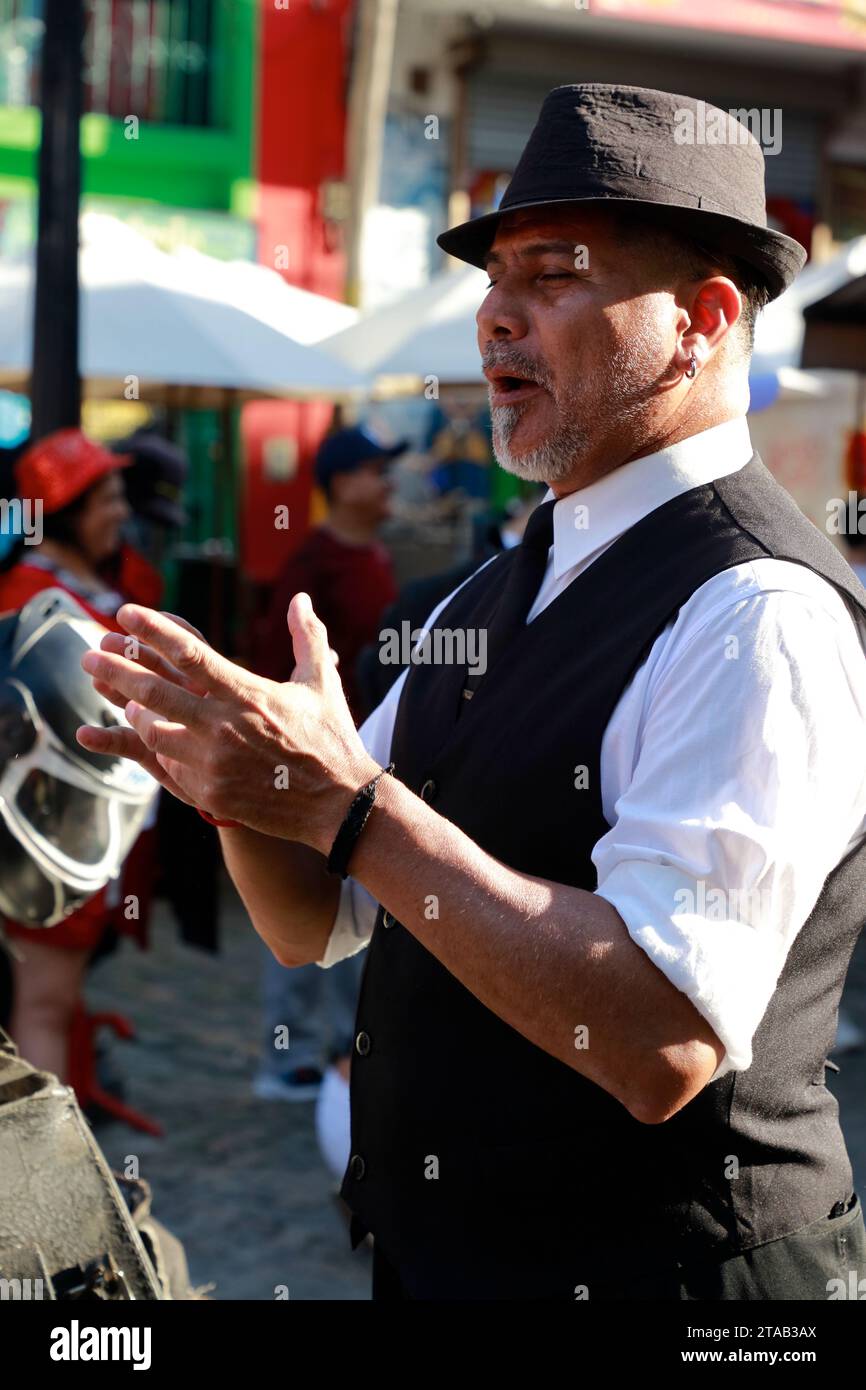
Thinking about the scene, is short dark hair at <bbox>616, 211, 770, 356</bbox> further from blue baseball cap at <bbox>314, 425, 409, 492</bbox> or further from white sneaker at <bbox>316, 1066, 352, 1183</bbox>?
blue baseball cap at <bbox>314, 425, 409, 492</bbox>

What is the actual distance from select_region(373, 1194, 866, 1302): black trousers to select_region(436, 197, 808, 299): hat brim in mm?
1029

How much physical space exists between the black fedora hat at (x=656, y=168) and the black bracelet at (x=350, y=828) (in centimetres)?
68

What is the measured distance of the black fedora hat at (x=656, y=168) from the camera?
1649mm


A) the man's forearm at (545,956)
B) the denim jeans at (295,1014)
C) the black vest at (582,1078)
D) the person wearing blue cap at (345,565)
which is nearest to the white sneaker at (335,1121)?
the denim jeans at (295,1014)

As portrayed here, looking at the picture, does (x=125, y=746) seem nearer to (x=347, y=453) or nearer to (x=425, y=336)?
(x=347, y=453)

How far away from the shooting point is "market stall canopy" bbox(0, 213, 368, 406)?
6.32 metres

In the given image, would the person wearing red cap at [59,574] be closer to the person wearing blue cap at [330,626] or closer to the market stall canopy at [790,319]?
the person wearing blue cap at [330,626]

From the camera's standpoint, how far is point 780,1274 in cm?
162

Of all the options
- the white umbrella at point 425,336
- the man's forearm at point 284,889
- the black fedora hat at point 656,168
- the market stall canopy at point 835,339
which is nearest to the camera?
the black fedora hat at point 656,168

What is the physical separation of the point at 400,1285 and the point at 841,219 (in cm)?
1201

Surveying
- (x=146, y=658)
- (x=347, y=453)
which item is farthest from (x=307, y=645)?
(x=347, y=453)

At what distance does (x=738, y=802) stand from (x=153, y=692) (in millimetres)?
540

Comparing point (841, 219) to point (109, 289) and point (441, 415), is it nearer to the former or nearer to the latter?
point (441, 415)

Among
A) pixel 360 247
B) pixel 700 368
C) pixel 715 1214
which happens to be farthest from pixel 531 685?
pixel 360 247
